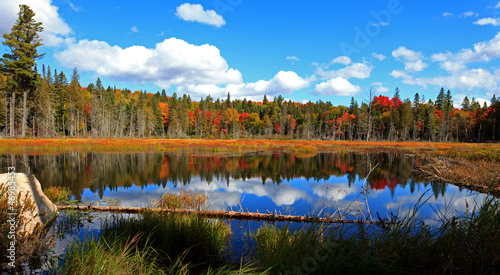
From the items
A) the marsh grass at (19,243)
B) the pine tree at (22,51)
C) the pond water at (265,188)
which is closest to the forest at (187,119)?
the pine tree at (22,51)

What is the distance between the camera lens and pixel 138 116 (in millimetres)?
81812

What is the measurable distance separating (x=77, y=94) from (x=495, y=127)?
111922 mm

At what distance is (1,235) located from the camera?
172 inches

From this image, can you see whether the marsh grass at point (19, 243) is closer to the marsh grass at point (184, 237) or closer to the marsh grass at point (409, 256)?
the marsh grass at point (184, 237)

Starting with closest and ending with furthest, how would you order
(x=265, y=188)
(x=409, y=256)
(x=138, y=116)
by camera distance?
1. (x=409, y=256)
2. (x=265, y=188)
3. (x=138, y=116)

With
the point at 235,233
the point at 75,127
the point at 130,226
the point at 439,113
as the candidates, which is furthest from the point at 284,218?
the point at 439,113

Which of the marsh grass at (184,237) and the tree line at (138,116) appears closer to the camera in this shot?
the marsh grass at (184,237)

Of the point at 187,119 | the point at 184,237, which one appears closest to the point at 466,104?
the point at 187,119

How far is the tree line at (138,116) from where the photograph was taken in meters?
39.7

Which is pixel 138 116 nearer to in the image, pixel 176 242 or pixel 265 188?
pixel 265 188

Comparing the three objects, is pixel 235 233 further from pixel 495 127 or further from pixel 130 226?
pixel 495 127

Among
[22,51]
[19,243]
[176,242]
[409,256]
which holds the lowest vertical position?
[176,242]

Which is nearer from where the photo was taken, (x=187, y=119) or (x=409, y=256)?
(x=409, y=256)

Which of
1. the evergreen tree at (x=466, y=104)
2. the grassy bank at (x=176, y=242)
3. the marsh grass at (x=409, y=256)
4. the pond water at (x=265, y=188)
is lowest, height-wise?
the pond water at (x=265, y=188)
